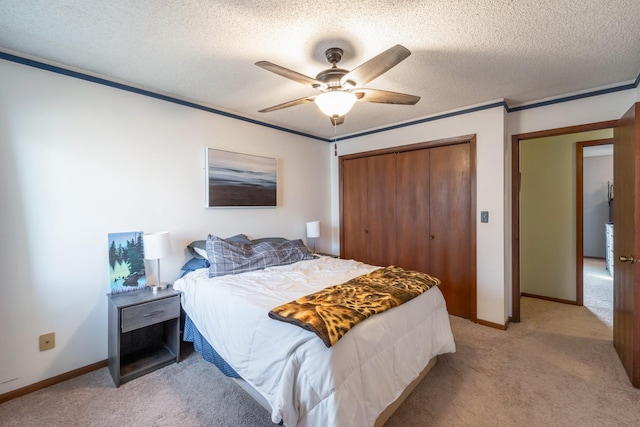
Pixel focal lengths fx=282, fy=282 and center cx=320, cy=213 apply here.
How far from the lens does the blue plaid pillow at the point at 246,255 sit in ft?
8.31

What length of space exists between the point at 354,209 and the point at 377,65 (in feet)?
9.10

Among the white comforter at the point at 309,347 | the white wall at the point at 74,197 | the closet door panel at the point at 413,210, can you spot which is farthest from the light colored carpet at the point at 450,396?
the closet door panel at the point at 413,210

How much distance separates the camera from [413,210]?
12.0 feet

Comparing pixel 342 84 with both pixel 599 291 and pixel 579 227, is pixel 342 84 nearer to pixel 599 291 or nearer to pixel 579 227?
pixel 579 227

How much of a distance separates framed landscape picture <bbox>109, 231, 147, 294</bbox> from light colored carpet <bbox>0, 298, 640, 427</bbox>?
694 millimetres

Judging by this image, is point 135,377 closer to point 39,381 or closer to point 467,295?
point 39,381

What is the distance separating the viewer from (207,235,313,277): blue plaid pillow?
8.31 ft

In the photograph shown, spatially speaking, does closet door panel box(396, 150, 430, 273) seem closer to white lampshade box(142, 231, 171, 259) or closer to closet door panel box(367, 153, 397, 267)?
closet door panel box(367, 153, 397, 267)

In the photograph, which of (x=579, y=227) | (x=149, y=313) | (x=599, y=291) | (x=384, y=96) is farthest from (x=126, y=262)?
(x=599, y=291)

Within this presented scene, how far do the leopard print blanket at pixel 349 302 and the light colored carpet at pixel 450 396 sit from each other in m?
0.72

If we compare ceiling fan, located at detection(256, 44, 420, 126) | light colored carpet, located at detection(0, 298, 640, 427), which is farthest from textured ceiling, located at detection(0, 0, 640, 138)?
light colored carpet, located at detection(0, 298, 640, 427)

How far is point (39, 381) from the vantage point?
2.08m

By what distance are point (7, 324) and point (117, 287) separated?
646 mm

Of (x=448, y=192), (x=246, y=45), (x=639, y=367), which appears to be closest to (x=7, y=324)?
(x=246, y=45)
